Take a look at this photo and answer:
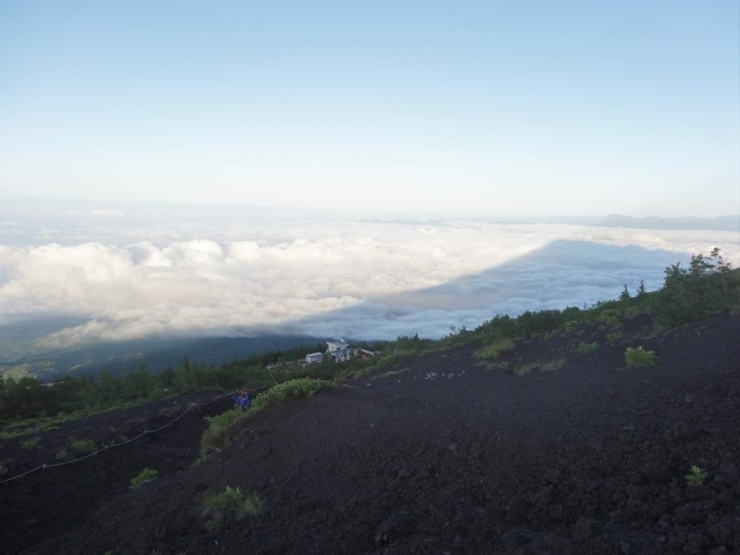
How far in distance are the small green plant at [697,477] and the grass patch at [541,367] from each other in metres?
5.74

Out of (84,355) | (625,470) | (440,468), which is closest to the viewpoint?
(625,470)

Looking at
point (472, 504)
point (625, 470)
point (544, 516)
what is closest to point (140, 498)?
point (472, 504)

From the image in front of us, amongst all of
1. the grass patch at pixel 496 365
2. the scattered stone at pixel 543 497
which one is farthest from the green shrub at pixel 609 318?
the scattered stone at pixel 543 497

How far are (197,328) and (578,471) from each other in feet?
391

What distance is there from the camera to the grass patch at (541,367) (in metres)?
9.41

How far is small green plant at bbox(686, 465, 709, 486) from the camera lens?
3561 mm

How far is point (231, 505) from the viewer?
5125mm

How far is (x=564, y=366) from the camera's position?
365 inches

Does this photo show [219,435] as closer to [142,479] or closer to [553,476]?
[142,479]

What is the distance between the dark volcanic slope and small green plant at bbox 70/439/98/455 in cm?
440

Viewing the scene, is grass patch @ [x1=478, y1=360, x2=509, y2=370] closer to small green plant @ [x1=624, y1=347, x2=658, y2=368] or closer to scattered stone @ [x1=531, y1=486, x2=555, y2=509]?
small green plant @ [x1=624, y1=347, x2=658, y2=368]

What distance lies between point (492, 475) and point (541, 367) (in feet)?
18.7

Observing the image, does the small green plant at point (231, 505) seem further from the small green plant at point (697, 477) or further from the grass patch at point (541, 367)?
the grass patch at point (541, 367)

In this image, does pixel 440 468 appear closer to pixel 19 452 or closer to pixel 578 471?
pixel 578 471
